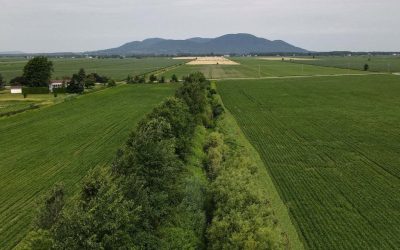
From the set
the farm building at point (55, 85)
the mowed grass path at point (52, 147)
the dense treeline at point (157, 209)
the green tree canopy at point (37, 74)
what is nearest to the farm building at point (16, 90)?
the farm building at point (55, 85)

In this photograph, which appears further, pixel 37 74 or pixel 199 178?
pixel 37 74

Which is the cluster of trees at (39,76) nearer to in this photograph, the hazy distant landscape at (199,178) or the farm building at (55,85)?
the farm building at (55,85)

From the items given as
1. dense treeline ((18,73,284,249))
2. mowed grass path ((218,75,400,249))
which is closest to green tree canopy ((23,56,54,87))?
mowed grass path ((218,75,400,249))

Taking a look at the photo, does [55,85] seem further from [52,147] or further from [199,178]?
[199,178]

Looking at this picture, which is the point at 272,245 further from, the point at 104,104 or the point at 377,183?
the point at 104,104

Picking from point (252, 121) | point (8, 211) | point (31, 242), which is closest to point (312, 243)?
point (31, 242)

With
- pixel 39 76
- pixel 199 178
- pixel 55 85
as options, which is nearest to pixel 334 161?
pixel 199 178

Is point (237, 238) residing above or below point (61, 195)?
below
